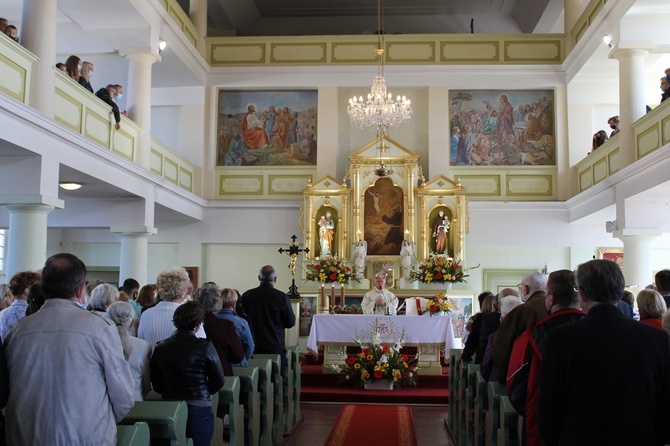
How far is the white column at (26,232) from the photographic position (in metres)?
9.09

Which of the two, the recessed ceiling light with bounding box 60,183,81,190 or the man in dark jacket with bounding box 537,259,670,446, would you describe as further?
the recessed ceiling light with bounding box 60,183,81,190

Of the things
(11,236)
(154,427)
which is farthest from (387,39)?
(154,427)

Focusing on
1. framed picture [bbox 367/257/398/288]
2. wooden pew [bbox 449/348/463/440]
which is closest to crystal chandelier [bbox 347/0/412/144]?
framed picture [bbox 367/257/398/288]

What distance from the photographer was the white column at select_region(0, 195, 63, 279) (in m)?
9.09

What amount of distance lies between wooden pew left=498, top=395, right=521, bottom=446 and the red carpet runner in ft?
9.57

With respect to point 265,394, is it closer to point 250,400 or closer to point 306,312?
point 250,400

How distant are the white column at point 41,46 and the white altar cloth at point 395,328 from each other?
4.98 m

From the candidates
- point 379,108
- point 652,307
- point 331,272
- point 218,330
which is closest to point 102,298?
point 218,330

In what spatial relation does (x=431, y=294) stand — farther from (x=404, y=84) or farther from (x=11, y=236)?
(x=11, y=236)

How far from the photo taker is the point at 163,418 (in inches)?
159

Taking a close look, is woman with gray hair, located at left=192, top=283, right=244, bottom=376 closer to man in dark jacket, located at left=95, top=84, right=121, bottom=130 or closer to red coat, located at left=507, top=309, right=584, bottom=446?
red coat, located at left=507, top=309, right=584, bottom=446

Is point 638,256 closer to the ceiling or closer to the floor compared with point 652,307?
closer to the ceiling

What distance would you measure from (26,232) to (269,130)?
876cm

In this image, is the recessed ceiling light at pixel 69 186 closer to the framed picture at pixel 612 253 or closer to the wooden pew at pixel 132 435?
the wooden pew at pixel 132 435
